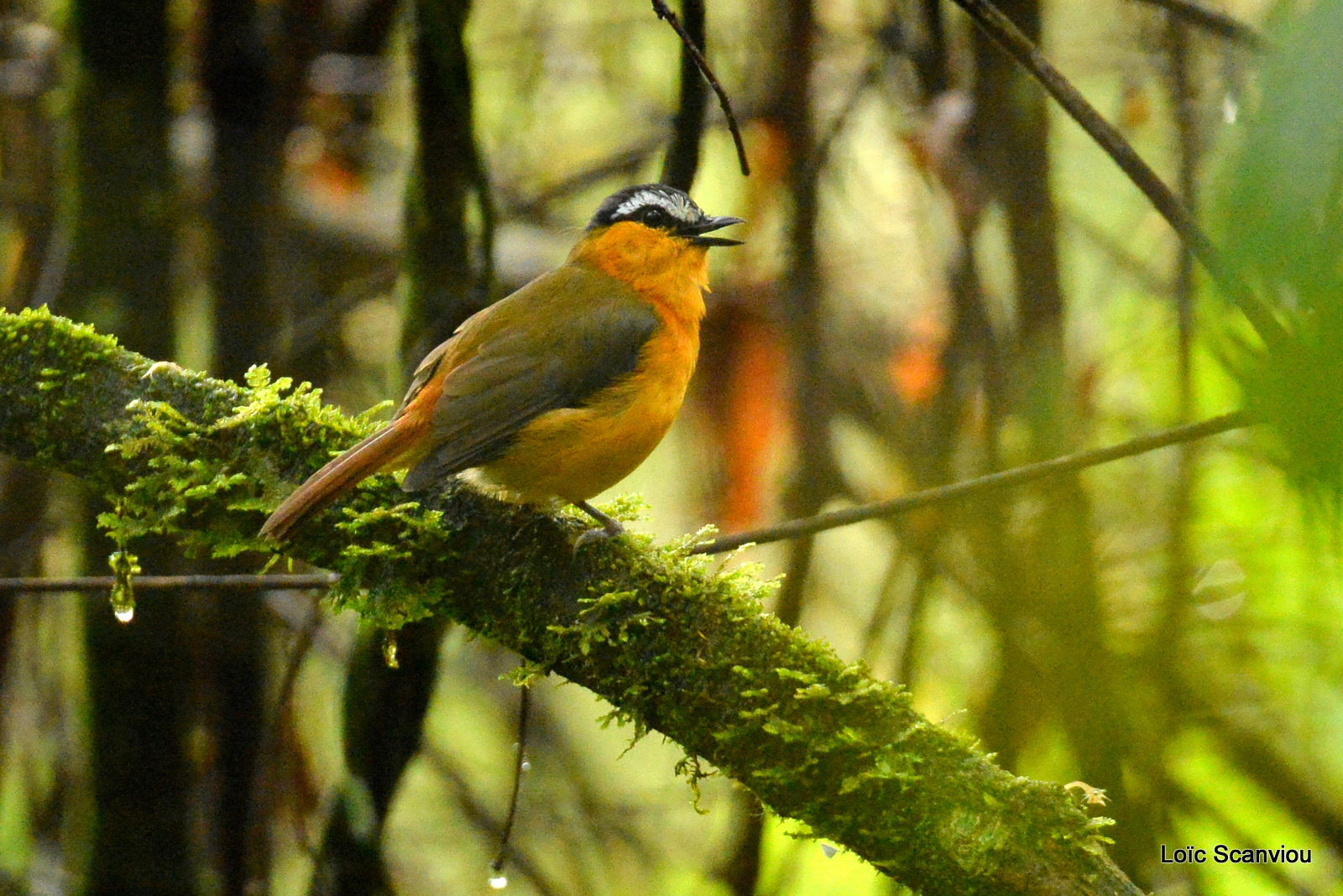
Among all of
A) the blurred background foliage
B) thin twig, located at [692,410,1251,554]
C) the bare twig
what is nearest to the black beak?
the blurred background foliage

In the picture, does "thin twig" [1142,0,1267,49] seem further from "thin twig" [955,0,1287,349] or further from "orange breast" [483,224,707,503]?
"orange breast" [483,224,707,503]

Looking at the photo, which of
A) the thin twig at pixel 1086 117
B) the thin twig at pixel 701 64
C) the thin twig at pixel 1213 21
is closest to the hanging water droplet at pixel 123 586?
the thin twig at pixel 701 64

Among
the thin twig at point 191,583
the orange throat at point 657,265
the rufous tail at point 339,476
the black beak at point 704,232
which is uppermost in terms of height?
the black beak at point 704,232

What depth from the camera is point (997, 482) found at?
213cm

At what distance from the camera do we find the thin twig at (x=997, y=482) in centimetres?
199

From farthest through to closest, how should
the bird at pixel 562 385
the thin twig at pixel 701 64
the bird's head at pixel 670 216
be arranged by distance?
the bird's head at pixel 670 216
the bird at pixel 562 385
the thin twig at pixel 701 64

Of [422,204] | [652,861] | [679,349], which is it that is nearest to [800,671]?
[679,349]

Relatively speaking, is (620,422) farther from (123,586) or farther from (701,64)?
(123,586)

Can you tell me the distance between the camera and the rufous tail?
2.27 m

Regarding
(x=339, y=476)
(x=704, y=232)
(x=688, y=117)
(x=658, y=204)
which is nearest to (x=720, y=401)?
Result: (x=704, y=232)

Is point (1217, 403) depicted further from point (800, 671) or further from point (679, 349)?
point (800, 671)

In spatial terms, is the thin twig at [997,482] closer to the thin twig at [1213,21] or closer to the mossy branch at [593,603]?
the mossy branch at [593,603]

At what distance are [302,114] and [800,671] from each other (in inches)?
162

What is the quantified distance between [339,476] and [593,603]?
→ 56 cm
